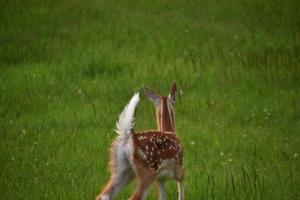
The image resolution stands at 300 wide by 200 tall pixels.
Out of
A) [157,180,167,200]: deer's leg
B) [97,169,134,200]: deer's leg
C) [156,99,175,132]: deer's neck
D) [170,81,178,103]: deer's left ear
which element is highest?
[170,81,178,103]: deer's left ear

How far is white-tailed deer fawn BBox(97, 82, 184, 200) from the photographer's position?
8.34 m

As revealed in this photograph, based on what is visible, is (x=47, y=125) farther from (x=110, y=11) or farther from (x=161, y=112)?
(x=110, y=11)

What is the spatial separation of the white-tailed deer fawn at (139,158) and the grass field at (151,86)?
0.99 m

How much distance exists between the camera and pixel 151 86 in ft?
47.6

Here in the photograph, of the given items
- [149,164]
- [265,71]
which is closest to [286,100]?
[265,71]

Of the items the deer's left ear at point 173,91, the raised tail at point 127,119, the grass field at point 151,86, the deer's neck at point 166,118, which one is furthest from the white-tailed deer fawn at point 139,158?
the deer's left ear at point 173,91

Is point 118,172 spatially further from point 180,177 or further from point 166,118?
point 166,118

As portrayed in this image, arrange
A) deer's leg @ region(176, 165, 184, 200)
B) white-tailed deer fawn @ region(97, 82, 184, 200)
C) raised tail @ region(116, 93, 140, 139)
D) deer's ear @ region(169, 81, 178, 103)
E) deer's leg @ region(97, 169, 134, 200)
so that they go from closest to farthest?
raised tail @ region(116, 93, 140, 139) < white-tailed deer fawn @ region(97, 82, 184, 200) < deer's leg @ region(97, 169, 134, 200) < deer's leg @ region(176, 165, 184, 200) < deer's ear @ region(169, 81, 178, 103)

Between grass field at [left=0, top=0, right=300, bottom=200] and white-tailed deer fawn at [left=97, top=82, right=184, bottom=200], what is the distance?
3.24 ft

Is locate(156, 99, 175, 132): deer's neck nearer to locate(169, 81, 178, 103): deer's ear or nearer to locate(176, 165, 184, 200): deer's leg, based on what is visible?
locate(169, 81, 178, 103): deer's ear

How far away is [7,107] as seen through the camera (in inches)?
524

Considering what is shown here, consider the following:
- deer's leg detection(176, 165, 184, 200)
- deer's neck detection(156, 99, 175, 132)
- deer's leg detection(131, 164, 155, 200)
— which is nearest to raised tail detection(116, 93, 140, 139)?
deer's leg detection(131, 164, 155, 200)

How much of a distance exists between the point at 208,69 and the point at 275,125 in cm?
283

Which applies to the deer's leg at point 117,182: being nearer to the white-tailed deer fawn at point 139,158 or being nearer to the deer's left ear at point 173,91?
the white-tailed deer fawn at point 139,158
